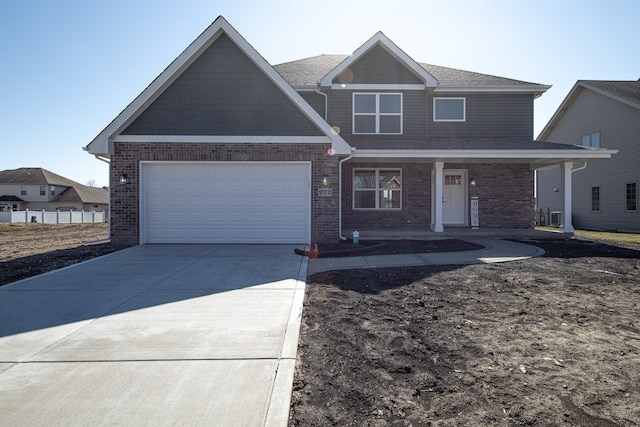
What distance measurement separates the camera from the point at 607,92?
751 inches

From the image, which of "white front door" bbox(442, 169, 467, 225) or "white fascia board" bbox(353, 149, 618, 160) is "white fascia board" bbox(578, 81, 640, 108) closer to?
"white fascia board" bbox(353, 149, 618, 160)

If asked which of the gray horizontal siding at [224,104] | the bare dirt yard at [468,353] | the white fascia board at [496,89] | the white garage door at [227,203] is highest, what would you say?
the white fascia board at [496,89]

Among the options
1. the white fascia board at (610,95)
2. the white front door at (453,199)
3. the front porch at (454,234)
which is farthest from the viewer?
the white fascia board at (610,95)

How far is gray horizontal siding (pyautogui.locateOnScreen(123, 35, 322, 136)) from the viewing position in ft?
34.8

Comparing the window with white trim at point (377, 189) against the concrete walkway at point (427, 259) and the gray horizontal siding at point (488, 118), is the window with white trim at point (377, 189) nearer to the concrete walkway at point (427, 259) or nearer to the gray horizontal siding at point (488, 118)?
the gray horizontal siding at point (488, 118)

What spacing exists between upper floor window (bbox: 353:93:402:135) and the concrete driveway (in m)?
9.11

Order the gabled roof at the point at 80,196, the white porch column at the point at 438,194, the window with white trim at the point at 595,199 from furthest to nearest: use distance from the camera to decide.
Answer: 1. the gabled roof at the point at 80,196
2. the window with white trim at the point at 595,199
3. the white porch column at the point at 438,194

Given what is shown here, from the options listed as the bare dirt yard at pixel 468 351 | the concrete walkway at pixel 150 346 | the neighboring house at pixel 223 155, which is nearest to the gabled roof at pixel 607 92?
the neighboring house at pixel 223 155

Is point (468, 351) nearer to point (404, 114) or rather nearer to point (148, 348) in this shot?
point (148, 348)

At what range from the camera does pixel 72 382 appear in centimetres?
297

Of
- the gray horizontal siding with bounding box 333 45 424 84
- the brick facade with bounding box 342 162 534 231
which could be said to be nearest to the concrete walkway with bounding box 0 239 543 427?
the brick facade with bounding box 342 162 534 231

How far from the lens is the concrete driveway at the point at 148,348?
102 inches

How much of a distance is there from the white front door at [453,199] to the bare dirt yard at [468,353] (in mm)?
8312

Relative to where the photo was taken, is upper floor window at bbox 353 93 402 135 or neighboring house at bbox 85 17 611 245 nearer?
neighboring house at bbox 85 17 611 245
